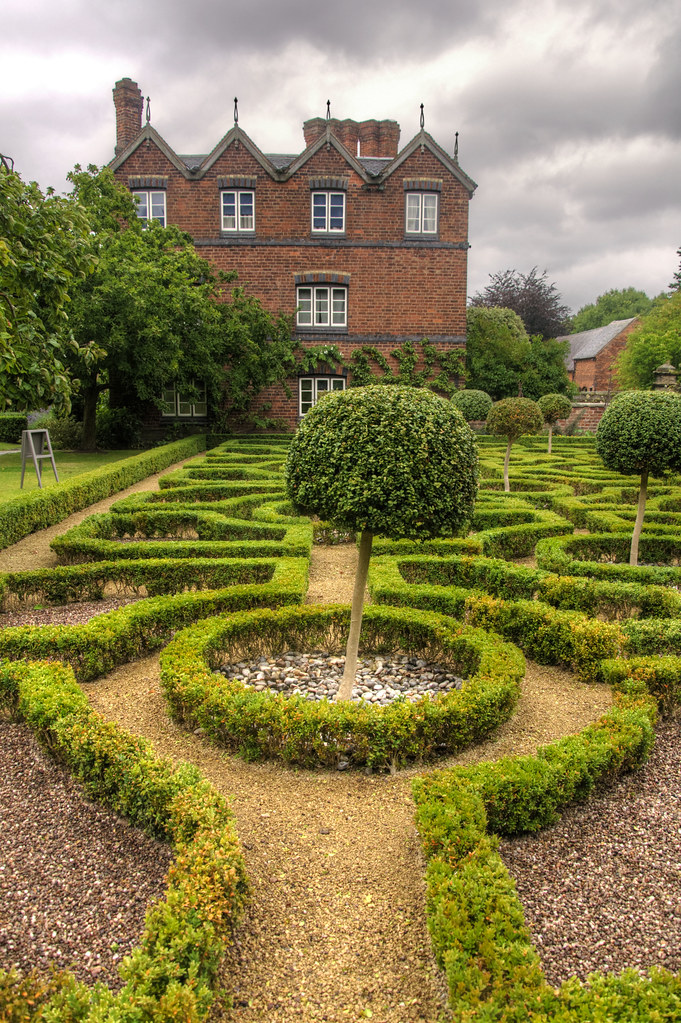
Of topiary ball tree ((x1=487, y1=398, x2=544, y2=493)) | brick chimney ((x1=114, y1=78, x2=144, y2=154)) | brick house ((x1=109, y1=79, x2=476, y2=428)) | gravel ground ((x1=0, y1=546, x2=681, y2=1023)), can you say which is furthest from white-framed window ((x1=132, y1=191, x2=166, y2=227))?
gravel ground ((x1=0, y1=546, x2=681, y2=1023))

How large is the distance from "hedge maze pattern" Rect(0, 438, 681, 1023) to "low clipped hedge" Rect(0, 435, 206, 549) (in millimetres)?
1382

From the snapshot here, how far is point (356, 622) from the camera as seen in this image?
5.35m

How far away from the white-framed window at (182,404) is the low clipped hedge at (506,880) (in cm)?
2319

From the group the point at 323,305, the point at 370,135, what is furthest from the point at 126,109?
the point at 323,305

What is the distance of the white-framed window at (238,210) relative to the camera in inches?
1003

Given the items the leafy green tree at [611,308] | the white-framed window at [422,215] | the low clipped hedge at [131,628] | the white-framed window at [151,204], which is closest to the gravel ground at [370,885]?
the low clipped hedge at [131,628]

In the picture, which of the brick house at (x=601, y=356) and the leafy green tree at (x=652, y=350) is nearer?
the leafy green tree at (x=652, y=350)

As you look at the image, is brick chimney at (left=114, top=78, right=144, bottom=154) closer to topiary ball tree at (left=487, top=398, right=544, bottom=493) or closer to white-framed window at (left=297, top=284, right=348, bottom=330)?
white-framed window at (left=297, top=284, right=348, bottom=330)

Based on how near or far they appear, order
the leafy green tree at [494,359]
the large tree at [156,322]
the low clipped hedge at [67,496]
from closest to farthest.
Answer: the low clipped hedge at [67,496] < the large tree at [156,322] < the leafy green tree at [494,359]

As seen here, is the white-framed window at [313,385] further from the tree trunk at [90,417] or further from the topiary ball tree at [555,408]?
the topiary ball tree at [555,408]

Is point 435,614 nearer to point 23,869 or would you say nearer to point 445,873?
point 445,873

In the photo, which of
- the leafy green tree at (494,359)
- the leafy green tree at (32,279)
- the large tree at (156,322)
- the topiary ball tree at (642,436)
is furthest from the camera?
the leafy green tree at (494,359)

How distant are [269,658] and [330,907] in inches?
120

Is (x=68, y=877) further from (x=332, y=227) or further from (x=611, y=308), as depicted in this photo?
(x=611, y=308)
